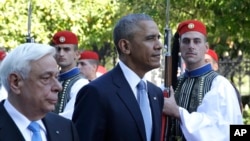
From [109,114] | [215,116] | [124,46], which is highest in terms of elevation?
[124,46]

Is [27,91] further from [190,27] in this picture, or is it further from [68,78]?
[68,78]

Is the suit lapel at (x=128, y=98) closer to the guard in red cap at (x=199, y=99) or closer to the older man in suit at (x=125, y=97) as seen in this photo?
the older man in suit at (x=125, y=97)

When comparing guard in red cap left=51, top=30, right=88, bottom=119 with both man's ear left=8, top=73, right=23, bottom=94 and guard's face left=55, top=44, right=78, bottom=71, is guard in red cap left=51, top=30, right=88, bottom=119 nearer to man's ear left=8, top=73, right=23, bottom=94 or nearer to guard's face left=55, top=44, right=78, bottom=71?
guard's face left=55, top=44, right=78, bottom=71

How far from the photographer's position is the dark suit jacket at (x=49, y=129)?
4465 millimetres

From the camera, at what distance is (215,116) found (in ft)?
24.5

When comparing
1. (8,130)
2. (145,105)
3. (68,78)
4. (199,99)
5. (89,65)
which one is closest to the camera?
(8,130)

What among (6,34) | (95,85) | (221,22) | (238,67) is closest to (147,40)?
(95,85)

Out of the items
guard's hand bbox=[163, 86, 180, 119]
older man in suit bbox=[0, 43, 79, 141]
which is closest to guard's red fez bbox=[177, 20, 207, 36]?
guard's hand bbox=[163, 86, 180, 119]

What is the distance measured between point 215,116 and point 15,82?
3.24 m

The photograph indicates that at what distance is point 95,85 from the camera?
18.4ft

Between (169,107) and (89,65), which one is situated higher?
(169,107)

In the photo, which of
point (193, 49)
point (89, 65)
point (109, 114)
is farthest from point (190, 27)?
point (89, 65)

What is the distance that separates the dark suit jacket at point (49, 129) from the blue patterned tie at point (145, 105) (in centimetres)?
101

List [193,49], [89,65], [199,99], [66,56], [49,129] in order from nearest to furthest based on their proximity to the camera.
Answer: [49,129]
[193,49]
[199,99]
[66,56]
[89,65]
